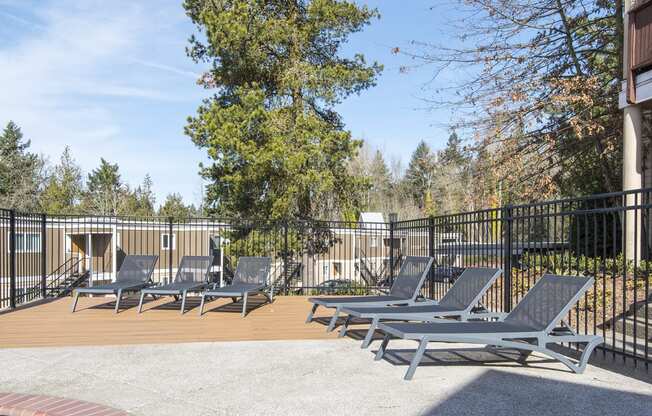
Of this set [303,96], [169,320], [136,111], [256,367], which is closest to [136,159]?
[136,111]

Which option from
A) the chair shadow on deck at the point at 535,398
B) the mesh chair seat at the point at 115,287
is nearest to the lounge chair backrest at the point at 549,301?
the chair shadow on deck at the point at 535,398

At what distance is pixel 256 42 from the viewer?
60.5 feet

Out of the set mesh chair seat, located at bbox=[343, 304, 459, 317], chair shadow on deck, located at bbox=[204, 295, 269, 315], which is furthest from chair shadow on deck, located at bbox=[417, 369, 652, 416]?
chair shadow on deck, located at bbox=[204, 295, 269, 315]

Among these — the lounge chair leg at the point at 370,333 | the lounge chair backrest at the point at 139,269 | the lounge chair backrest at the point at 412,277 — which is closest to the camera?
the lounge chair leg at the point at 370,333

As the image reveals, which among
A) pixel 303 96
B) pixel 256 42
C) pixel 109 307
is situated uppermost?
pixel 256 42

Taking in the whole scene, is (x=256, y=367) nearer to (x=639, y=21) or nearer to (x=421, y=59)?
(x=639, y=21)

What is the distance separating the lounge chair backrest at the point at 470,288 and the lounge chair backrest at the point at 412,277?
0.63 meters

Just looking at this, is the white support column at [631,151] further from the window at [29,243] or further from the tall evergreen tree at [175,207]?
the tall evergreen tree at [175,207]

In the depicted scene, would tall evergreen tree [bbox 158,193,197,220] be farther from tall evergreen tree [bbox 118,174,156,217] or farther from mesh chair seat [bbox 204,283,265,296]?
mesh chair seat [bbox 204,283,265,296]

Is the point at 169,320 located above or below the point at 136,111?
below

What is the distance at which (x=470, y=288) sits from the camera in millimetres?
6500

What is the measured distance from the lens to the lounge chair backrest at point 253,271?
392 inches

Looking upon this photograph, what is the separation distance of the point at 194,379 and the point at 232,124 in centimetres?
1332

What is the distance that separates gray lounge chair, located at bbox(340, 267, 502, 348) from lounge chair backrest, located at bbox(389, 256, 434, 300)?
62 centimetres
